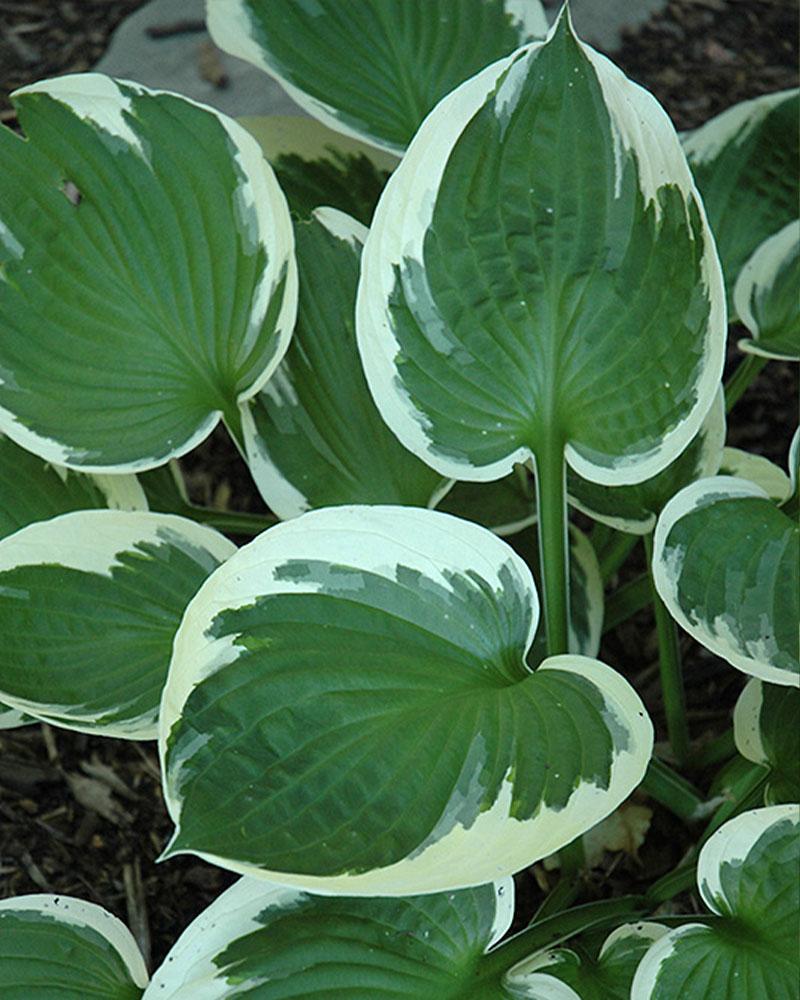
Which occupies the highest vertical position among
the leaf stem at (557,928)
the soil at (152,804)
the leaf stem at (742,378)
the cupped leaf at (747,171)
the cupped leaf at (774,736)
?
Result: the cupped leaf at (747,171)

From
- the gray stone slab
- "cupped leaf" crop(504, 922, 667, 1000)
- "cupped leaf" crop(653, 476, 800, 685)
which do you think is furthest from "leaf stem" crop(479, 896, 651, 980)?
the gray stone slab

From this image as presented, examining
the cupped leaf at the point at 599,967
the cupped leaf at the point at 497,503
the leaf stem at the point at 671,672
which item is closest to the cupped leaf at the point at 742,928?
the cupped leaf at the point at 599,967

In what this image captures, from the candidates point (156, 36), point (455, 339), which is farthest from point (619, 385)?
point (156, 36)

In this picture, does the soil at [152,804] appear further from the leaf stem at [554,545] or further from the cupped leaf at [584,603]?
the leaf stem at [554,545]

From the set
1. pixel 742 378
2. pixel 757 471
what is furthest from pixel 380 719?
pixel 742 378

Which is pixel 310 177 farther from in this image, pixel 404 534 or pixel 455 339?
pixel 404 534

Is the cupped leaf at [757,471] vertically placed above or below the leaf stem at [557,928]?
above

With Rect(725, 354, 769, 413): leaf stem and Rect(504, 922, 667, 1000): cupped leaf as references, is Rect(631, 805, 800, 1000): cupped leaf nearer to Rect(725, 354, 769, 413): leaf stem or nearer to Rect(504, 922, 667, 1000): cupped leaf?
Rect(504, 922, 667, 1000): cupped leaf
